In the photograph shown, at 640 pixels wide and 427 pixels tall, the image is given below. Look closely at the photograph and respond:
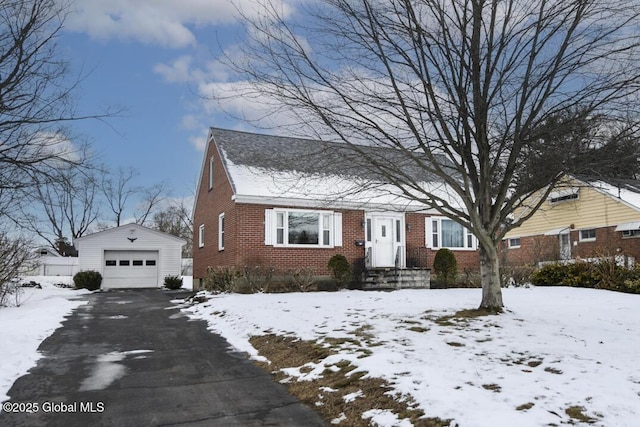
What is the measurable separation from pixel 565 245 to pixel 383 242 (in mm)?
13112

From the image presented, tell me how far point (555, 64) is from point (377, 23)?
9.29 ft

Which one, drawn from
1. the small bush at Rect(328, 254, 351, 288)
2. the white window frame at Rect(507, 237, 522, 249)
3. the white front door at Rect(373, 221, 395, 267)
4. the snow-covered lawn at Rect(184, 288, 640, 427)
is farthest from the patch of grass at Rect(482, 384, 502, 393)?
the white window frame at Rect(507, 237, 522, 249)

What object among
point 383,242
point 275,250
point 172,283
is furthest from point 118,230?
point 383,242

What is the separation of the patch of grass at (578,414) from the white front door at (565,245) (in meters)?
23.8

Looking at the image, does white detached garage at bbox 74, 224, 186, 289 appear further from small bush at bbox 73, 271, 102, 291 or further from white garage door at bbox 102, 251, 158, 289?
small bush at bbox 73, 271, 102, 291

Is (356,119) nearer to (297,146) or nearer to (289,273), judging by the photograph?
(289,273)

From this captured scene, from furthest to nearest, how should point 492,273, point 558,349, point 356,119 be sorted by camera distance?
point 492,273
point 356,119
point 558,349

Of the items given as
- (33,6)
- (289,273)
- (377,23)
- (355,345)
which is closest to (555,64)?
(377,23)

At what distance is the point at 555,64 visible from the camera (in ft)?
25.5

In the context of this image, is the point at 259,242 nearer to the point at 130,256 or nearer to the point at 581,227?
the point at 130,256

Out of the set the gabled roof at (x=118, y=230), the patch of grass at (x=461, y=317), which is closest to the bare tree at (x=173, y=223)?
the gabled roof at (x=118, y=230)

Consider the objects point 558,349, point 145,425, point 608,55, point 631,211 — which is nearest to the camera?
point 145,425

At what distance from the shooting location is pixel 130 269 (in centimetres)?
2664

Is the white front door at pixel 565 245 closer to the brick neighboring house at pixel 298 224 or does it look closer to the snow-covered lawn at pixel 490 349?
the brick neighboring house at pixel 298 224
